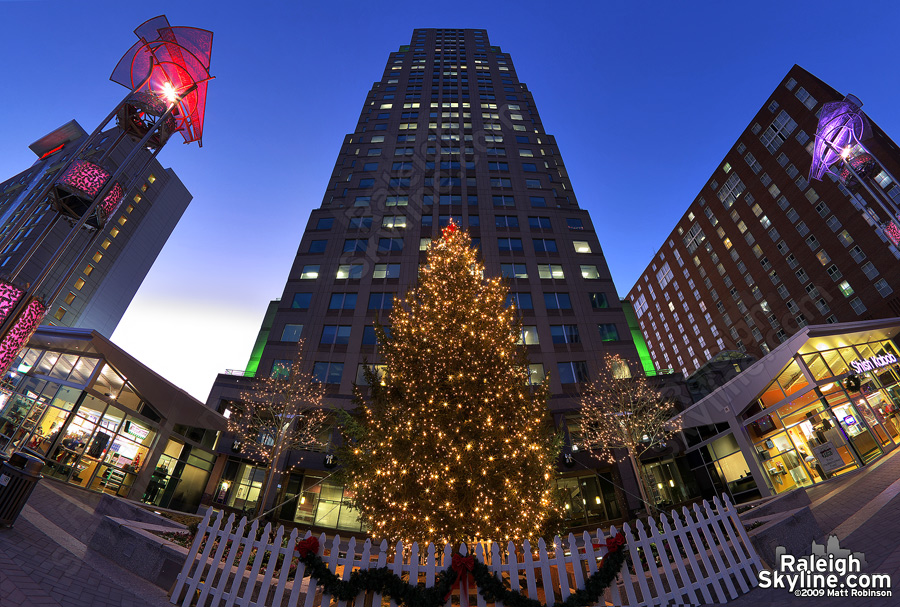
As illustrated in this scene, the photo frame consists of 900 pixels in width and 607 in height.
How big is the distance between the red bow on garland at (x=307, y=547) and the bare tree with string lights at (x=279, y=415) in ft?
39.9

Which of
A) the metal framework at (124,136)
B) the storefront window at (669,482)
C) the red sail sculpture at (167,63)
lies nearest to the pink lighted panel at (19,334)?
the metal framework at (124,136)

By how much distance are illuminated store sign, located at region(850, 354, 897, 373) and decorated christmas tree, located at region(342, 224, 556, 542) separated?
64.0 feet

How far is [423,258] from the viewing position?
106ft

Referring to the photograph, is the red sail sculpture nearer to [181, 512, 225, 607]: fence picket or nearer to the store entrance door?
[181, 512, 225, 607]: fence picket

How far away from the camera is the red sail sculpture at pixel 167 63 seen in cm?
955

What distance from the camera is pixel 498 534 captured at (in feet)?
26.4

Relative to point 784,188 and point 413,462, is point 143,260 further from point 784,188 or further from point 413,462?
point 784,188

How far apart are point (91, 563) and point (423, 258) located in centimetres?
2715

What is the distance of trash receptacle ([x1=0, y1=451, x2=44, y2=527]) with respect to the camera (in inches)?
275

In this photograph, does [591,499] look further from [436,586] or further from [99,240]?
[99,240]

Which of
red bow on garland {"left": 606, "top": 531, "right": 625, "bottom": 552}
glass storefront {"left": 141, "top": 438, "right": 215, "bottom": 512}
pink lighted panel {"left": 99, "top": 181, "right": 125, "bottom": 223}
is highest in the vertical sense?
pink lighted panel {"left": 99, "top": 181, "right": 125, "bottom": 223}

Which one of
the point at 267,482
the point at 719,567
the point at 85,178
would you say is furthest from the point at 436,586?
the point at 267,482

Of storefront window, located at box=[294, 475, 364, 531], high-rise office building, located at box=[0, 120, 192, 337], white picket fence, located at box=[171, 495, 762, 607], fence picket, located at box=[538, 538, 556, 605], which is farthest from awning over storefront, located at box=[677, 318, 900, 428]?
high-rise office building, located at box=[0, 120, 192, 337]

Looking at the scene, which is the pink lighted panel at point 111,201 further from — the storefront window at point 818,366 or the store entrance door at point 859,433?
the store entrance door at point 859,433
